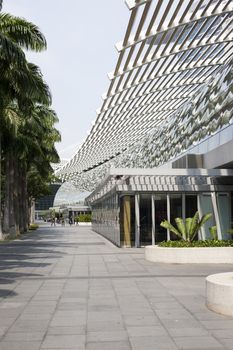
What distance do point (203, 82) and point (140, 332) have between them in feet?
77.4

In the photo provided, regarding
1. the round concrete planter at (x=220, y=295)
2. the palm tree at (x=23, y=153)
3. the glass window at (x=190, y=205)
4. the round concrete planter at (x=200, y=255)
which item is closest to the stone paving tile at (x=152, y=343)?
the round concrete planter at (x=220, y=295)

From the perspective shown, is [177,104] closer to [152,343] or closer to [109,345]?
[152,343]

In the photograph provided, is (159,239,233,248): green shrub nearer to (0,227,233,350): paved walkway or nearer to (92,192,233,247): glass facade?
(0,227,233,350): paved walkway

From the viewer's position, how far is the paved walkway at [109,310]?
670 cm

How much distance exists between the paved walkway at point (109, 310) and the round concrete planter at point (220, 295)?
163mm

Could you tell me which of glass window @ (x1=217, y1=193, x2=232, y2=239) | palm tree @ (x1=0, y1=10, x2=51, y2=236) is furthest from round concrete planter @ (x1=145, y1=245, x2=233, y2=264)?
glass window @ (x1=217, y1=193, x2=232, y2=239)

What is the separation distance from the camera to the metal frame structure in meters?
17.0

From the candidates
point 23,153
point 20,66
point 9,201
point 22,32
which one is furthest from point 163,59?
point 9,201

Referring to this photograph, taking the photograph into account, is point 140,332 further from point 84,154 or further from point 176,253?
point 84,154

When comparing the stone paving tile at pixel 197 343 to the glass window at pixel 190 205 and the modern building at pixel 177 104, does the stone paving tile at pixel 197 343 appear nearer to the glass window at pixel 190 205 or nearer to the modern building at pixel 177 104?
the modern building at pixel 177 104

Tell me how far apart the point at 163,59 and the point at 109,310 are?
15358mm

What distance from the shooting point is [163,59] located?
22.3 meters

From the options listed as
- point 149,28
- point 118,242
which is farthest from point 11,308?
point 118,242

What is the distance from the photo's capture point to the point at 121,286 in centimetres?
1179
